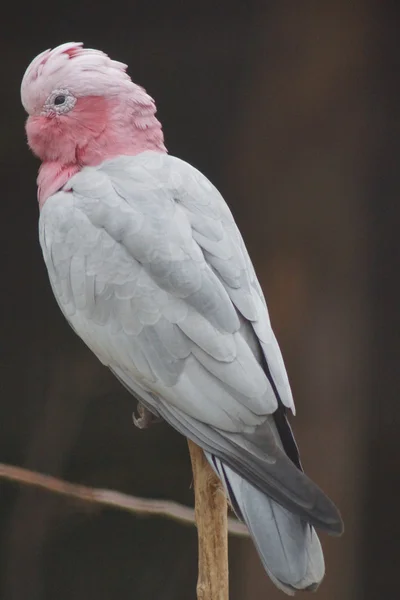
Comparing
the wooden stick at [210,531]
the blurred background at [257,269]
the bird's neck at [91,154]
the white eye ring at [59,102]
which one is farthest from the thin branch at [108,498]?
the white eye ring at [59,102]

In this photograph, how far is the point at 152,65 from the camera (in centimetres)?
197

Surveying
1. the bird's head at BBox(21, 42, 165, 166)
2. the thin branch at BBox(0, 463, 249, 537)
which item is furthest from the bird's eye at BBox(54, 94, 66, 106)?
the thin branch at BBox(0, 463, 249, 537)

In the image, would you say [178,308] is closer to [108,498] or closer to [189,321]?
[189,321]

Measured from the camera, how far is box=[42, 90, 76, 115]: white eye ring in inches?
57.7

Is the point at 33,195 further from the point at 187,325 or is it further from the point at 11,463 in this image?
the point at 187,325

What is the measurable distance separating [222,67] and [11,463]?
107cm

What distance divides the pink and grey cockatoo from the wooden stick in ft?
0.31

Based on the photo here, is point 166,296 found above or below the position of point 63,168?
below

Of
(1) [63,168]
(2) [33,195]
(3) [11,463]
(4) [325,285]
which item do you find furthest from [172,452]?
(1) [63,168]

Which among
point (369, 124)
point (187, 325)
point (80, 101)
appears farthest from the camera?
point (369, 124)

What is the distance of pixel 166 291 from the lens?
1337 millimetres

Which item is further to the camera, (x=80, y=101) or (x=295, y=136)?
(x=295, y=136)

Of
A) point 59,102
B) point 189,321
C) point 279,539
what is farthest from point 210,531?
point 59,102

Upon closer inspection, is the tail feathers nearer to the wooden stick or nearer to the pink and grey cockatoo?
the pink and grey cockatoo
